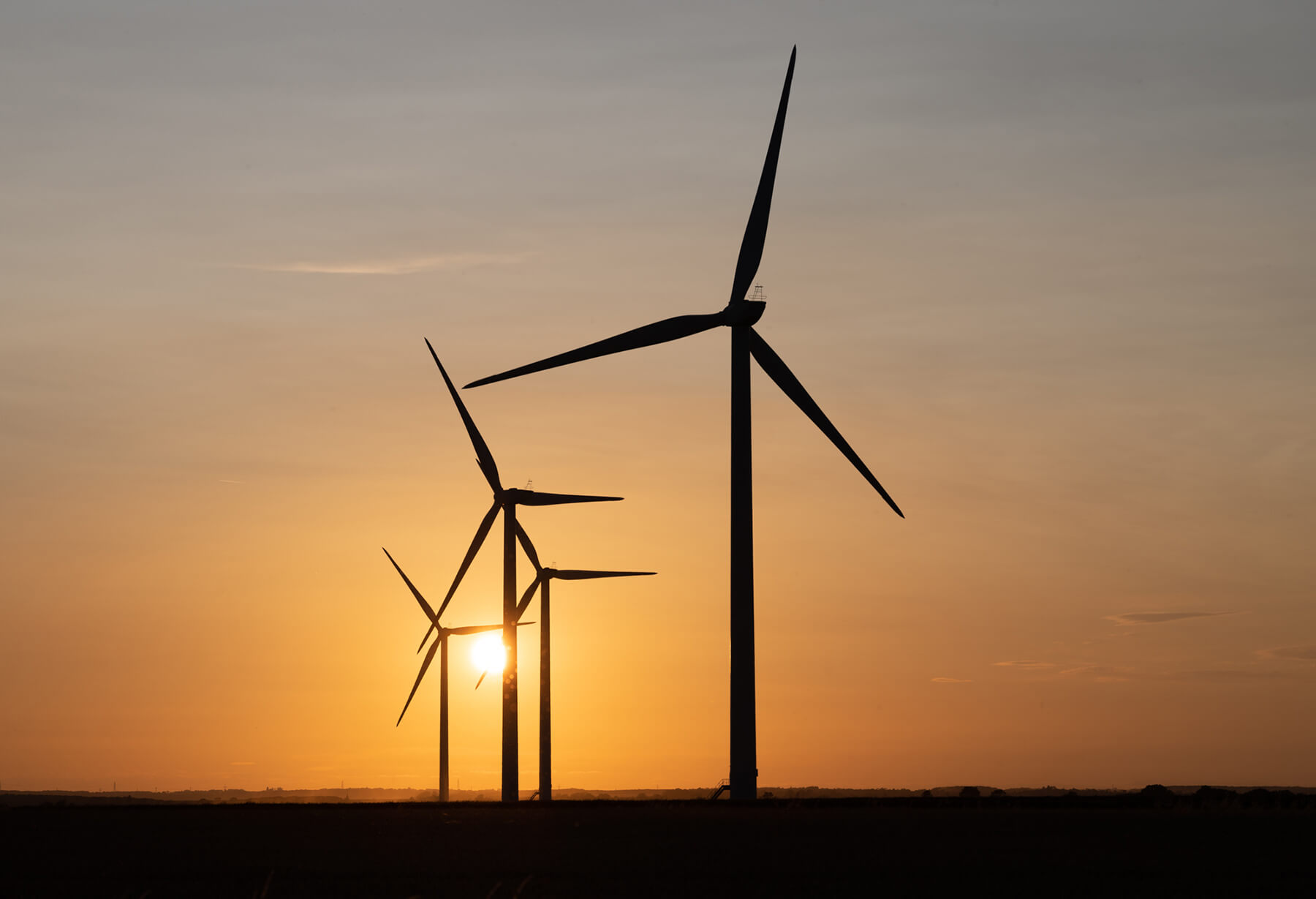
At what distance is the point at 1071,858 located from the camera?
43.7m

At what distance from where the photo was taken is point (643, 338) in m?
→ 77.4

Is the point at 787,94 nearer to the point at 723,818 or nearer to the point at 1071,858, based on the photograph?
the point at 723,818

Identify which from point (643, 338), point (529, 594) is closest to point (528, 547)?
point (529, 594)

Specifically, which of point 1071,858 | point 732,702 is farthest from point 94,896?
point 732,702

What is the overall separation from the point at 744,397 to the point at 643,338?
7.89 m

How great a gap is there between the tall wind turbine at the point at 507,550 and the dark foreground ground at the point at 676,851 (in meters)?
35.7

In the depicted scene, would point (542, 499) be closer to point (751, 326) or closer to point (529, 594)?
point (529, 594)

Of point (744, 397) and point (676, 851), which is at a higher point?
point (744, 397)

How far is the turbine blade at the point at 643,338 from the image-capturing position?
75.4m

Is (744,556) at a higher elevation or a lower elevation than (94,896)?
higher

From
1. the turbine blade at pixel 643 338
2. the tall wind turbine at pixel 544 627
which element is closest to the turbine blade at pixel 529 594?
the tall wind turbine at pixel 544 627

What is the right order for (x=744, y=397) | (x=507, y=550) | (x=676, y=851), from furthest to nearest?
(x=507, y=550), (x=744, y=397), (x=676, y=851)

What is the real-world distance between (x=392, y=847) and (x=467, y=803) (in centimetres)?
2546

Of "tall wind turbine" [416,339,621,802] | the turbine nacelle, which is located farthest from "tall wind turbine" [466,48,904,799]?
"tall wind turbine" [416,339,621,802]
